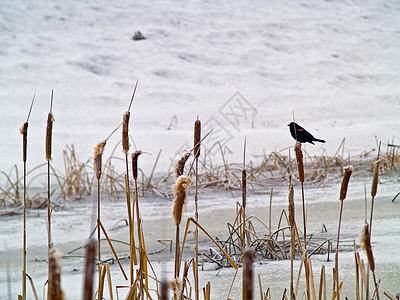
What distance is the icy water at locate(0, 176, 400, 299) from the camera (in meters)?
0.72

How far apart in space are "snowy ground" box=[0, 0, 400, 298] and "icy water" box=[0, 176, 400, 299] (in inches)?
26.3

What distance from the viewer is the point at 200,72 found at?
4.04 meters

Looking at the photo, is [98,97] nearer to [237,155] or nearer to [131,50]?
[131,50]

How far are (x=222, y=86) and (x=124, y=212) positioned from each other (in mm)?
2559

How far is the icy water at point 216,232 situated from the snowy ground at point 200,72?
0.67 meters

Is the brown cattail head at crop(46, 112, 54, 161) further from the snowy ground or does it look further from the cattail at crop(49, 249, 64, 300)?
the snowy ground

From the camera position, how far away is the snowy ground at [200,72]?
8.22ft

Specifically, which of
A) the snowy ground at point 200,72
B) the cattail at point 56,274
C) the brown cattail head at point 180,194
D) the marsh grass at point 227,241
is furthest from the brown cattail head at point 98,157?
the snowy ground at point 200,72

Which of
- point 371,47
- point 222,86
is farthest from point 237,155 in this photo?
point 371,47

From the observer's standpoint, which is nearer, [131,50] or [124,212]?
[124,212]

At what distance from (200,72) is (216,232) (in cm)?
309

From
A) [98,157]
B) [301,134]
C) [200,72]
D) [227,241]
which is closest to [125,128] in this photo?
[98,157]

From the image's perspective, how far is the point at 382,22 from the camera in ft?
15.9

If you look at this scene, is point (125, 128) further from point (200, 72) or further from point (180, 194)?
point (200, 72)
